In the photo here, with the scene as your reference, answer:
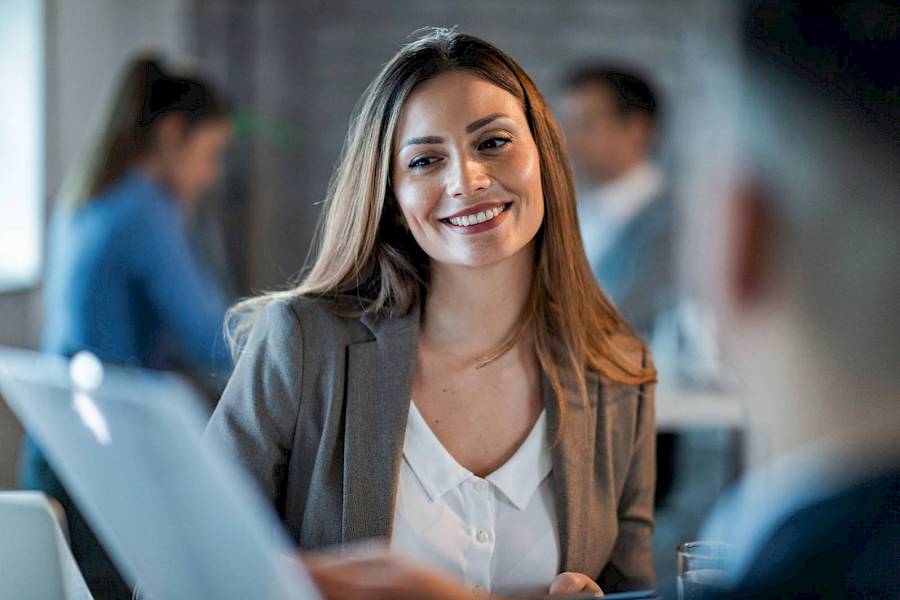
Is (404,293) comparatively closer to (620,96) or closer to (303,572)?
(303,572)

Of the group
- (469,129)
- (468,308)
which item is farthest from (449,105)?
(468,308)

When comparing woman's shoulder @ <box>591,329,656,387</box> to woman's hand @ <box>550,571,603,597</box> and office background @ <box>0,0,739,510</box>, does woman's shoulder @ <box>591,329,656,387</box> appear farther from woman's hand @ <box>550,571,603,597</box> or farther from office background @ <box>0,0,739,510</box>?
office background @ <box>0,0,739,510</box>

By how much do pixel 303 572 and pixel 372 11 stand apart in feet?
14.1

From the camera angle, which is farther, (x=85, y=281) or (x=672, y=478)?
(x=672, y=478)

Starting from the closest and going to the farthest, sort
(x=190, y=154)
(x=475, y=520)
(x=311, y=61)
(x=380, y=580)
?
(x=380, y=580), (x=475, y=520), (x=190, y=154), (x=311, y=61)

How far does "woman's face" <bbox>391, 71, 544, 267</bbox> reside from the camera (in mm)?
1661

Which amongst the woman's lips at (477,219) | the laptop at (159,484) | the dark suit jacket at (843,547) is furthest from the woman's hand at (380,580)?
the woman's lips at (477,219)

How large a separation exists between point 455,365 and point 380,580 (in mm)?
768

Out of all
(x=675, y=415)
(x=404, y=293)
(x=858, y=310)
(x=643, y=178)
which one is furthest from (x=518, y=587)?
(x=643, y=178)

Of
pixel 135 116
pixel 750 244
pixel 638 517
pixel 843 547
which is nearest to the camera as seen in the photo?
pixel 750 244

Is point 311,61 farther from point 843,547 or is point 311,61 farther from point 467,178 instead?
point 843,547

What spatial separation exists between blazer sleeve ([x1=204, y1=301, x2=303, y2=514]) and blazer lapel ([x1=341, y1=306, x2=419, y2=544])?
3.6 inches

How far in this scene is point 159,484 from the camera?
900mm

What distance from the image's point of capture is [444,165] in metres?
1.69
